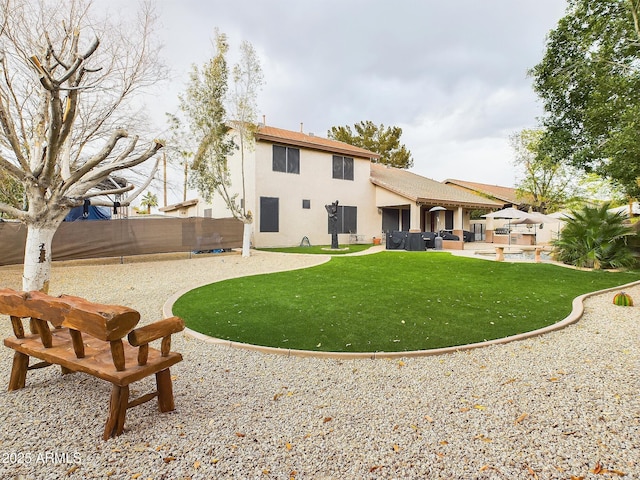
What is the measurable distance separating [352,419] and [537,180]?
3211 cm

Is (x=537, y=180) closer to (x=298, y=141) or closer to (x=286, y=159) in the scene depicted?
(x=298, y=141)

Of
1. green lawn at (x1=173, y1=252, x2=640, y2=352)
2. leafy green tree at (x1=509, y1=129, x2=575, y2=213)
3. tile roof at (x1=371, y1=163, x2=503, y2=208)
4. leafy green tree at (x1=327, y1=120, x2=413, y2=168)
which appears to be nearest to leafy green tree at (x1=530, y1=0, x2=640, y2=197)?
green lawn at (x1=173, y1=252, x2=640, y2=352)

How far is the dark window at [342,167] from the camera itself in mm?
21016

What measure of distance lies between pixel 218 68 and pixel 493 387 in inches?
598

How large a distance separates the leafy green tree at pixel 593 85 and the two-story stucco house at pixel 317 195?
27.3ft

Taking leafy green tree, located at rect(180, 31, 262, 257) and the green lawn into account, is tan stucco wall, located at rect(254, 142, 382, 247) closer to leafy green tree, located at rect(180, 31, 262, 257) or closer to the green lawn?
leafy green tree, located at rect(180, 31, 262, 257)


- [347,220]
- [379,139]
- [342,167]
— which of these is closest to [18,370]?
[347,220]

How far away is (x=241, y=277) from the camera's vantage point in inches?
377

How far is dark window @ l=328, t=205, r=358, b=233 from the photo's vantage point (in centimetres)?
2086

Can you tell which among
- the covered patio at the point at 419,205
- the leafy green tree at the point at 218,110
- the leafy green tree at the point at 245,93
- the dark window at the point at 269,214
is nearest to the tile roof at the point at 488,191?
the covered patio at the point at 419,205

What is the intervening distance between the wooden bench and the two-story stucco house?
48.4 feet

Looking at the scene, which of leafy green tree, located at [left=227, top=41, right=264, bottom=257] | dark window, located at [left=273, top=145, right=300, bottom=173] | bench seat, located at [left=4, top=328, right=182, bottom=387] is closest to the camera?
bench seat, located at [left=4, top=328, right=182, bottom=387]

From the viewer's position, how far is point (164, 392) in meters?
2.88

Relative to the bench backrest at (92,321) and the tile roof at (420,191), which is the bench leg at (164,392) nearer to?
the bench backrest at (92,321)
